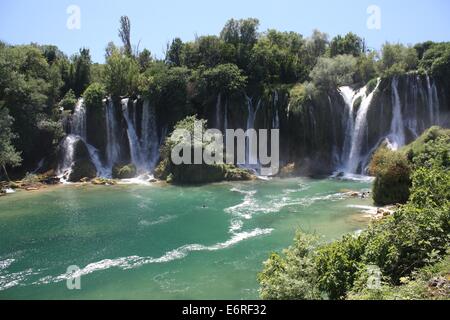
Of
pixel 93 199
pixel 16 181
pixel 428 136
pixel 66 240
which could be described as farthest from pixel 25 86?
pixel 428 136

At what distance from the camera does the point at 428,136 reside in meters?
32.8

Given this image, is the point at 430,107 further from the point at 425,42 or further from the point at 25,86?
the point at 25,86

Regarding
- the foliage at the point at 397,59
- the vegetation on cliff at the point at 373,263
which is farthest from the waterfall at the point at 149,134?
the vegetation on cliff at the point at 373,263

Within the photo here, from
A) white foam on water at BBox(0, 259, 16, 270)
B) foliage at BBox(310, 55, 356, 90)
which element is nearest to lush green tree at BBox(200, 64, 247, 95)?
foliage at BBox(310, 55, 356, 90)

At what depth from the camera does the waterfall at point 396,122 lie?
4667 cm

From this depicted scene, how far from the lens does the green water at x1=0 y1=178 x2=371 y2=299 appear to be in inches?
778

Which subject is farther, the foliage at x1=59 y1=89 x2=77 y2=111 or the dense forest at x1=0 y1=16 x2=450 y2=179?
the foliage at x1=59 y1=89 x2=77 y2=111

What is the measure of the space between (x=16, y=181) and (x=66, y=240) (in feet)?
78.6

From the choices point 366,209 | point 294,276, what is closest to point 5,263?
point 294,276

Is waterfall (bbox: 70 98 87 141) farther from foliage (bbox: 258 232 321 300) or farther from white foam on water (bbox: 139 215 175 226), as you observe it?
foliage (bbox: 258 232 321 300)

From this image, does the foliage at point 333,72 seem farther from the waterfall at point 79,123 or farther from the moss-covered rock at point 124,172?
the waterfall at point 79,123

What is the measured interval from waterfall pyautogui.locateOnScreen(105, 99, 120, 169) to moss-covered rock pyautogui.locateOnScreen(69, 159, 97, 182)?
2.51 m

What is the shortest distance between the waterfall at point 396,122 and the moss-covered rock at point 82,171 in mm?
32729
